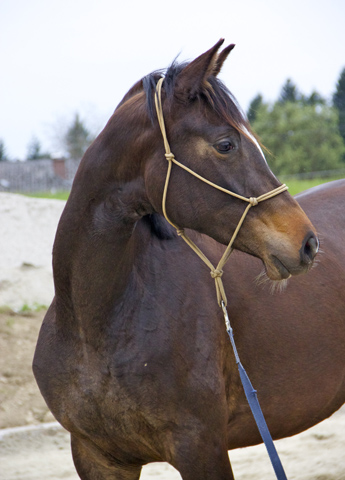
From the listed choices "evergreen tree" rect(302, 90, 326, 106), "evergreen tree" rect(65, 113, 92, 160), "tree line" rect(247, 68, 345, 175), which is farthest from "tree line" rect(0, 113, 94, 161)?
"evergreen tree" rect(302, 90, 326, 106)

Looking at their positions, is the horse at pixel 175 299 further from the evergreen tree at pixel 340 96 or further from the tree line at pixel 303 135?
the evergreen tree at pixel 340 96

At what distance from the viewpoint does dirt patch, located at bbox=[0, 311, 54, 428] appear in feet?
17.8

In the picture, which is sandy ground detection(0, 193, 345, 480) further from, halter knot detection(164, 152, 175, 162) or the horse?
halter knot detection(164, 152, 175, 162)

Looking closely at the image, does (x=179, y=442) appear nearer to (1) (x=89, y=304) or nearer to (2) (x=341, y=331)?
(1) (x=89, y=304)

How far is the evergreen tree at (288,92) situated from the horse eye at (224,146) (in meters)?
60.2

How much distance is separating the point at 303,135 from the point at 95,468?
150 ft

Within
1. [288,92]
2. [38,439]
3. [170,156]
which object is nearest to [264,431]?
[170,156]

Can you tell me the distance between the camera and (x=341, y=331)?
10.2ft

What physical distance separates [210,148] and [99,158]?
1.70 ft

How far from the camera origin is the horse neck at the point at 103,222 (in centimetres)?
244

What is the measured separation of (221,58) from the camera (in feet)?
7.78

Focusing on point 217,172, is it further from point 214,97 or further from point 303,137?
point 303,137

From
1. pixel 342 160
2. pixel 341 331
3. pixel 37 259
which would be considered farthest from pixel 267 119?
pixel 341 331

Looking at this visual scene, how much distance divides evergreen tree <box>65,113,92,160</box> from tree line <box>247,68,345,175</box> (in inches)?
540
